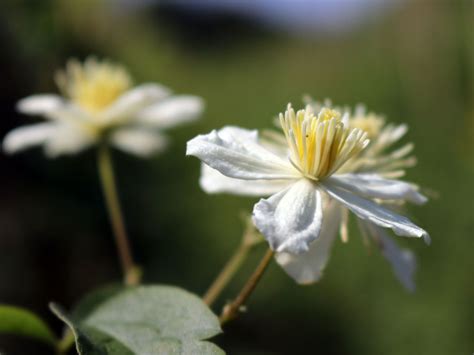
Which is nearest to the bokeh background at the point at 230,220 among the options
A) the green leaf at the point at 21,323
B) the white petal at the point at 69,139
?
the white petal at the point at 69,139

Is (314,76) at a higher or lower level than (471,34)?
lower

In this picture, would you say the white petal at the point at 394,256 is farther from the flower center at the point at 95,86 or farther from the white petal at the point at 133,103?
the flower center at the point at 95,86

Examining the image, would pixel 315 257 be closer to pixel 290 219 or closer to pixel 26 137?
pixel 290 219

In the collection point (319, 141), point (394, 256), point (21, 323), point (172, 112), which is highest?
point (319, 141)

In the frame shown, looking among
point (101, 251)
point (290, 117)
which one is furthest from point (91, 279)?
point (290, 117)

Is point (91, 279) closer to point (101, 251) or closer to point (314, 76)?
point (101, 251)

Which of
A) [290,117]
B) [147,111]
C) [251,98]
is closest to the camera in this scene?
[290,117]

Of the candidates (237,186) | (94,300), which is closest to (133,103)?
(237,186)

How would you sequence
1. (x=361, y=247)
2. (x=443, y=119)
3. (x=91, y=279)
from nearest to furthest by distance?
1. (x=91, y=279)
2. (x=361, y=247)
3. (x=443, y=119)
